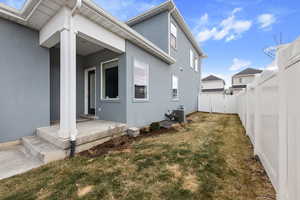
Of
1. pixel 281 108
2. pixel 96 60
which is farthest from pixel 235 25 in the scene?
pixel 281 108

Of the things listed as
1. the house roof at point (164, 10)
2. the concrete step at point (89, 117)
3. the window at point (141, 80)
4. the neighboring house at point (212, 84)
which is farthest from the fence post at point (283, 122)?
the neighboring house at point (212, 84)

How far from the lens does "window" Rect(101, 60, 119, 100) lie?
557 cm

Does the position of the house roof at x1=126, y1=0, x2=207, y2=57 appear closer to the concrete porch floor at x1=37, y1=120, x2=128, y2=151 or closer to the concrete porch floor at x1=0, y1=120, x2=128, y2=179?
the concrete porch floor at x1=37, y1=120, x2=128, y2=151

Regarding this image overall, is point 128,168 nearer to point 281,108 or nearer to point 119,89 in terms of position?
point 281,108

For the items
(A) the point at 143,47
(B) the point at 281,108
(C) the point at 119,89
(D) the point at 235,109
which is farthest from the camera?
(D) the point at 235,109

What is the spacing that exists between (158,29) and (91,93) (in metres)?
5.33

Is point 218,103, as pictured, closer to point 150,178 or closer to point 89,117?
point 89,117

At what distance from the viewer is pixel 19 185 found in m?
2.26

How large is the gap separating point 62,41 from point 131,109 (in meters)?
3.00

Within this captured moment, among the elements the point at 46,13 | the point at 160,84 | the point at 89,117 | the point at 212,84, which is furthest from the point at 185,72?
the point at 212,84

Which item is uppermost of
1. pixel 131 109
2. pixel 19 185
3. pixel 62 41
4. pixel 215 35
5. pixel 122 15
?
pixel 215 35

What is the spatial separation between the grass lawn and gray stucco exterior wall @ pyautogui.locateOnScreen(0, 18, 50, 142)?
207cm

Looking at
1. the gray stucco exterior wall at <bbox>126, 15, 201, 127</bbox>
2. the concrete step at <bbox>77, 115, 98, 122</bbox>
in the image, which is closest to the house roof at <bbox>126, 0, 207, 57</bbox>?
the gray stucco exterior wall at <bbox>126, 15, 201, 127</bbox>

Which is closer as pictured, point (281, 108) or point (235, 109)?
point (281, 108)
